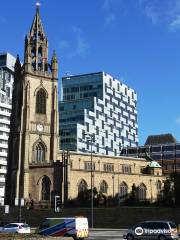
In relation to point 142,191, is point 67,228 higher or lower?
lower

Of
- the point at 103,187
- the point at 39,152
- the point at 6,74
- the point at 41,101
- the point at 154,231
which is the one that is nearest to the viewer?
Result: the point at 154,231

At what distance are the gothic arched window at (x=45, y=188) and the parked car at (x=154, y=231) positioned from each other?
4714 cm

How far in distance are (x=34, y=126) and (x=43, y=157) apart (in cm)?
636

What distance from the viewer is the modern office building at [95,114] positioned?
160 m

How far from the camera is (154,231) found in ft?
133

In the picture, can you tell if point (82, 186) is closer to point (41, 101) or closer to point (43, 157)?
point (43, 157)

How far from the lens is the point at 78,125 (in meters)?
159

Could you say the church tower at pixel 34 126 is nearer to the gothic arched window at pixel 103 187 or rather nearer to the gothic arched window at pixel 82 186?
the gothic arched window at pixel 82 186

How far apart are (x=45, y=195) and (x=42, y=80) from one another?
Answer: 79.5ft

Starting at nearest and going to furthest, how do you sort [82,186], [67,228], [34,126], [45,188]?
1. [67,228]
2. [45,188]
3. [82,186]
4. [34,126]

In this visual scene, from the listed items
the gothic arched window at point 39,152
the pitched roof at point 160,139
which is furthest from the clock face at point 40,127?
the pitched roof at point 160,139

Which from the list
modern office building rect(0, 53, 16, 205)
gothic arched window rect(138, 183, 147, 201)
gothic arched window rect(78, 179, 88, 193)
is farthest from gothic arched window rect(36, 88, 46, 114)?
modern office building rect(0, 53, 16, 205)

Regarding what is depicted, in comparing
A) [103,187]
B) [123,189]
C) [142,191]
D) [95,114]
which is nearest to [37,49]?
[103,187]

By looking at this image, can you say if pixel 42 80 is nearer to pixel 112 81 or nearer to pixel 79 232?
pixel 79 232
